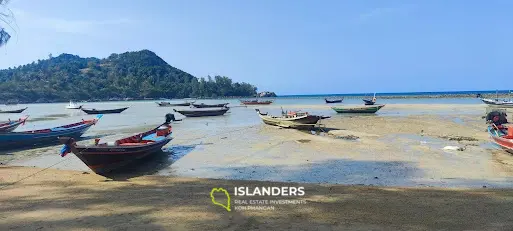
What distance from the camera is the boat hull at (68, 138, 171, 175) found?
980 centimetres

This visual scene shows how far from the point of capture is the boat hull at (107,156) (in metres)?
9.80

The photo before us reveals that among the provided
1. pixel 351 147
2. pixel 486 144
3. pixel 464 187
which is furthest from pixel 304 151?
pixel 486 144

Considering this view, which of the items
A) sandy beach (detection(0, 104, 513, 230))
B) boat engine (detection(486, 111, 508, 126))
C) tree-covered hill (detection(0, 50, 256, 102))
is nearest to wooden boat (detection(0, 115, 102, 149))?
sandy beach (detection(0, 104, 513, 230))

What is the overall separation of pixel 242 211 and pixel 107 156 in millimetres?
5691

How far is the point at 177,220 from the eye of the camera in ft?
19.7

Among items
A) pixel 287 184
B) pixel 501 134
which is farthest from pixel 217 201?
pixel 501 134

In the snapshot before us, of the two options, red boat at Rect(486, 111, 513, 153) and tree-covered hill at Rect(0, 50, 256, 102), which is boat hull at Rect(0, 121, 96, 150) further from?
tree-covered hill at Rect(0, 50, 256, 102)

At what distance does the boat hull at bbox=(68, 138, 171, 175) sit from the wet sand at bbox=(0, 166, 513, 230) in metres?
1.06

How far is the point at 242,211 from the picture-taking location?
6504 millimetres

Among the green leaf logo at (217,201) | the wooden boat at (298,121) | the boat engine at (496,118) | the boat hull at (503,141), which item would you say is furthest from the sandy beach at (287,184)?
the wooden boat at (298,121)

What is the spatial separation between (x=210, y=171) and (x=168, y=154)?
406 centimetres

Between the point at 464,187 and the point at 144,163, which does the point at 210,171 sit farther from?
the point at 464,187

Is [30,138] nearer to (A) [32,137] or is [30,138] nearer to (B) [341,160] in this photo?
(A) [32,137]

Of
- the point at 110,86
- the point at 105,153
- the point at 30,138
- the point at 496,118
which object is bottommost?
the point at 30,138
